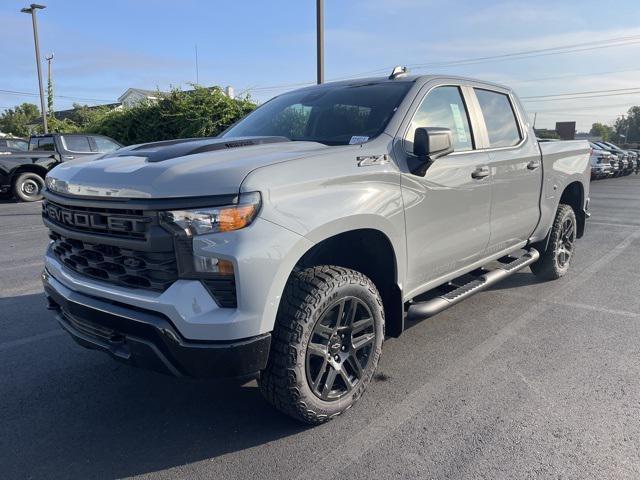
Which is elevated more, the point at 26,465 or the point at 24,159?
the point at 24,159

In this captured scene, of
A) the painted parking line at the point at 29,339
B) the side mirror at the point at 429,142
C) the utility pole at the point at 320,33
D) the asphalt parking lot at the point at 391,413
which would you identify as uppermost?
the utility pole at the point at 320,33

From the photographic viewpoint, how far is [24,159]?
1311 cm

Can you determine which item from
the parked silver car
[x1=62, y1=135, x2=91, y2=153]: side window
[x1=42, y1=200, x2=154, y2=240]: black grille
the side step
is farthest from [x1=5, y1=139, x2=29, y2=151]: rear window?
the parked silver car

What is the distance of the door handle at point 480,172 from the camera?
384 centimetres

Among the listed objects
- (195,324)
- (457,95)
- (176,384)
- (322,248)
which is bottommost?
(176,384)

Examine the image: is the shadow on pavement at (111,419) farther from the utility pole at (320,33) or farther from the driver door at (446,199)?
the utility pole at (320,33)

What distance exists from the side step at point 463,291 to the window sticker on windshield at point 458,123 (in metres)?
1.12

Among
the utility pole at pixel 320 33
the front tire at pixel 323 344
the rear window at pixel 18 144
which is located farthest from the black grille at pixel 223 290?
the rear window at pixel 18 144

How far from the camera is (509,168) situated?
4.32 metres

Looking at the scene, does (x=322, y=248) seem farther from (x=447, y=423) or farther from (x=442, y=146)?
(x=447, y=423)

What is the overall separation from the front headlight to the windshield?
115cm

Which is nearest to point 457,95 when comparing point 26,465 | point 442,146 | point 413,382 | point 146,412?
point 442,146

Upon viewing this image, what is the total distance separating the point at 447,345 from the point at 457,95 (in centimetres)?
193

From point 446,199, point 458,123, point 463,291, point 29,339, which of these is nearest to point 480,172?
point 458,123
